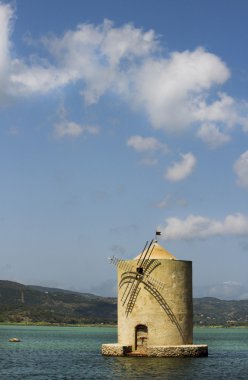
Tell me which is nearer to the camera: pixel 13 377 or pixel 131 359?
pixel 13 377

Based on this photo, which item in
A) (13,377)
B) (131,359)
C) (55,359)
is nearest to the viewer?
(13,377)

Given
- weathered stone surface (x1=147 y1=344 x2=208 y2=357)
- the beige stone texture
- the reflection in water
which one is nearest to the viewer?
the reflection in water

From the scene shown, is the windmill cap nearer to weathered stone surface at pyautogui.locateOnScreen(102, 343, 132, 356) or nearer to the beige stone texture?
the beige stone texture

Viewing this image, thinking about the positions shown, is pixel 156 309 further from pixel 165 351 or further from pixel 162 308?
pixel 165 351

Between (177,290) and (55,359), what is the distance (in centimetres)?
982

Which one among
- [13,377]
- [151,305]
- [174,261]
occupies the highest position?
[174,261]

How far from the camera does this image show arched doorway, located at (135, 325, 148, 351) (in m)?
38.2

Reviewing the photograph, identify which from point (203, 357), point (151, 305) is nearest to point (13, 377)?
point (151, 305)

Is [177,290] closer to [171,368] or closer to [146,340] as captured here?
[146,340]

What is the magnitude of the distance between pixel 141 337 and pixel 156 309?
6.05 feet

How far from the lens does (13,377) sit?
103ft

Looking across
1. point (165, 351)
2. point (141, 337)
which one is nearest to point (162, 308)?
point (141, 337)

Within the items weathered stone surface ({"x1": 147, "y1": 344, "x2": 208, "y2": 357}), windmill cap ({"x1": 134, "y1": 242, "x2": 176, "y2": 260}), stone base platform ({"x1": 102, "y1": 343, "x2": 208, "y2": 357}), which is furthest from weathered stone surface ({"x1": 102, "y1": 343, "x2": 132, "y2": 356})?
windmill cap ({"x1": 134, "y1": 242, "x2": 176, "y2": 260})

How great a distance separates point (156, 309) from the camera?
38062 mm
